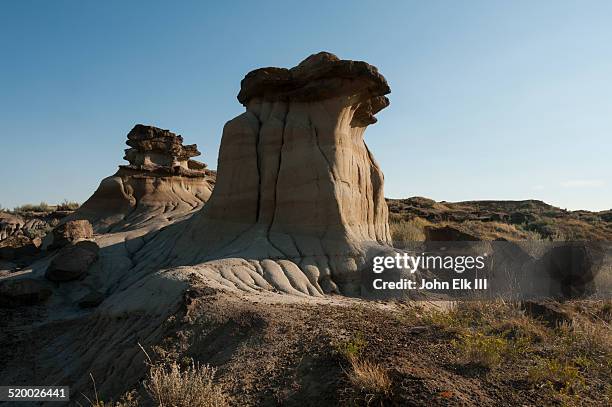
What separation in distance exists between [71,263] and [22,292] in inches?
56.9

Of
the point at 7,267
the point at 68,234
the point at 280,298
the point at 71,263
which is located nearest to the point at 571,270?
the point at 280,298

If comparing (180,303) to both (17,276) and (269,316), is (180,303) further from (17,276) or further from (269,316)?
(17,276)

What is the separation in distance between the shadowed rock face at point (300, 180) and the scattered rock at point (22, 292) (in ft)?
11.0

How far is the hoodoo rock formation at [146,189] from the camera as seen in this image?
16.8 meters

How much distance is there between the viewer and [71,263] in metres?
11.6

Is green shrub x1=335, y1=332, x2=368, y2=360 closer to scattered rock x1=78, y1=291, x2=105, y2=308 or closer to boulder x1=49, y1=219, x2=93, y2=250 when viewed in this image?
scattered rock x1=78, y1=291, x2=105, y2=308

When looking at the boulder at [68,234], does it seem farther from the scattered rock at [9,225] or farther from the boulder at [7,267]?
the scattered rock at [9,225]

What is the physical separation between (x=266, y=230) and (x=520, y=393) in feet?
24.6

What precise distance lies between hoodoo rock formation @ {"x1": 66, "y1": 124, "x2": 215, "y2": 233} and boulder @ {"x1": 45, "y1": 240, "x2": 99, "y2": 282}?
125 inches

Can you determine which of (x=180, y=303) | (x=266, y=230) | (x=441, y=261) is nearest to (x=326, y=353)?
(x=180, y=303)

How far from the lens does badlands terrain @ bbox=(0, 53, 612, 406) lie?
4148mm

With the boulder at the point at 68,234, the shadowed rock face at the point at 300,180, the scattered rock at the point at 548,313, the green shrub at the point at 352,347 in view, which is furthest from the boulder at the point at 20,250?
the scattered rock at the point at 548,313

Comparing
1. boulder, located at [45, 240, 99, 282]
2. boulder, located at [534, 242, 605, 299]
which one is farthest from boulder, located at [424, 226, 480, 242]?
boulder, located at [45, 240, 99, 282]

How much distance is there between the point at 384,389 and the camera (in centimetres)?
363
